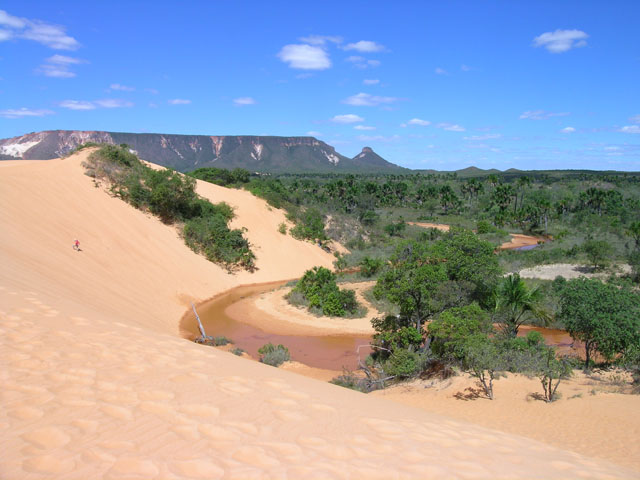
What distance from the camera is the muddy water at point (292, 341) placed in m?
15.2

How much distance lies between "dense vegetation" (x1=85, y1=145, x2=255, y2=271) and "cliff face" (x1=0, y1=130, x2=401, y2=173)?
2413 inches

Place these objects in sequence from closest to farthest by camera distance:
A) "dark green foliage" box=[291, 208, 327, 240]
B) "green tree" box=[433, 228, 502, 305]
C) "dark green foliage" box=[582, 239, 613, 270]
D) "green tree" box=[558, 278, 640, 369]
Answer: "green tree" box=[558, 278, 640, 369] → "green tree" box=[433, 228, 502, 305] → "dark green foliage" box=[582, 239, 613, 270] → "dark green foliage" box=[291, 208, 327, 240]

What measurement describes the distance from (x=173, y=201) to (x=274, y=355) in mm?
18758

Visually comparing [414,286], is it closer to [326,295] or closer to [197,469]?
[326,295]

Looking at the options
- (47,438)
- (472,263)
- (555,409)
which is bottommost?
(555,409)

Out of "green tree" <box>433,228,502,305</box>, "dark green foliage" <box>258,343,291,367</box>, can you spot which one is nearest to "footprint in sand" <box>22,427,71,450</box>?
"dark green foliage" <box>258,343,291,367</box>

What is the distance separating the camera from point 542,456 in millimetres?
4277

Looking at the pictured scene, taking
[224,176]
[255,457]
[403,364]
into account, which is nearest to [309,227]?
[224,176]

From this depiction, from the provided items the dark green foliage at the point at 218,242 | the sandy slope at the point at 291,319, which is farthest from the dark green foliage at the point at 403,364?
the dark green foliage at the point at 218,242

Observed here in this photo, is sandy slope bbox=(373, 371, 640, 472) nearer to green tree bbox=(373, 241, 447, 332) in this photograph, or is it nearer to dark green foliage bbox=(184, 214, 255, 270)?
green tree bbox=(373, 241, 447, 332)

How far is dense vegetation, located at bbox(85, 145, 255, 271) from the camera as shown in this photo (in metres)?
28.7

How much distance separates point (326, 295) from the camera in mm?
21141

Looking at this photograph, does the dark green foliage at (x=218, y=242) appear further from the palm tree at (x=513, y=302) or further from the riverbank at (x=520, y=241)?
the riverbank at (x=520, y=241)

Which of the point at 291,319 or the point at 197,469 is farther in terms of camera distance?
the point at 291,319
